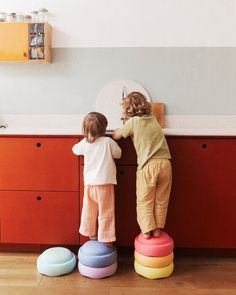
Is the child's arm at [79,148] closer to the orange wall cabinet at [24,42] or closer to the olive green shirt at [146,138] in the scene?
the olive green shirt at [146,138]

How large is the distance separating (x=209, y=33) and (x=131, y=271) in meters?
1.80

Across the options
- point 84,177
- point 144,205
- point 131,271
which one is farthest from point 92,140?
point 131,271

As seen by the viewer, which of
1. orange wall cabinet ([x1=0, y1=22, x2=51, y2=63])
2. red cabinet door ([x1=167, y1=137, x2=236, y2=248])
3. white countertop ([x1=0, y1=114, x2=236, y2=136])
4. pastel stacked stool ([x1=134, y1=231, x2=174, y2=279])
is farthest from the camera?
white countertop ([x1=0, y1=114, x2=236, y2=136])

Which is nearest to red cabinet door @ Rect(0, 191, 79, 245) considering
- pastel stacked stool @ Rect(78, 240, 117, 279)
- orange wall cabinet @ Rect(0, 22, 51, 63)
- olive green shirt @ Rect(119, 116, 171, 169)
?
pastel stacked stool @ Rect(78, 240, 117, 279)

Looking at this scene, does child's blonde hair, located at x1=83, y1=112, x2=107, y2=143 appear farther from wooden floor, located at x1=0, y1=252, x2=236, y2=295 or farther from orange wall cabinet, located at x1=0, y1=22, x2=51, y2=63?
orange wall cabinet, located at x1=0, y1=22, x2=51, y2=63

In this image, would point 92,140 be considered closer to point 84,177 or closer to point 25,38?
point 84,177

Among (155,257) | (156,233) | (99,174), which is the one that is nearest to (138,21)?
(99,174)

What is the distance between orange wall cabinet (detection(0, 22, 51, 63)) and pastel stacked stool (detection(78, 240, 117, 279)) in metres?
1.44

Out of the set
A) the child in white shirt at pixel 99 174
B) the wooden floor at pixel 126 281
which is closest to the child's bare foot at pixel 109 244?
the child in white shirt at pixel 99 174

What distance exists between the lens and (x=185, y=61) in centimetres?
281

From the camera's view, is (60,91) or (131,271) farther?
(60,91)

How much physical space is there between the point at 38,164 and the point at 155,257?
0.87 m

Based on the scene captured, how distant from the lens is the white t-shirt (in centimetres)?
208

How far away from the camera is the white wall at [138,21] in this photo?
2.76 metres
